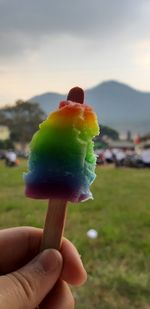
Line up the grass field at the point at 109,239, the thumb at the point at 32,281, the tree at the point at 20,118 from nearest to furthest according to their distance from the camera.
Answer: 1. the thumb at the point at 32,281
2. the grass field at the point at 109,239
3. the tree at the point at 20,118

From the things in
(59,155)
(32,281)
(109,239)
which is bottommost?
(109,239)

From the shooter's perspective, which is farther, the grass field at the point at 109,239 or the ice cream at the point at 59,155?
the grass field at the point at 109,239

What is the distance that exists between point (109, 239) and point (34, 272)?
3.42m

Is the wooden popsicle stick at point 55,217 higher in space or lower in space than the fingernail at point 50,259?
higher

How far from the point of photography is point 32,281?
1.13m

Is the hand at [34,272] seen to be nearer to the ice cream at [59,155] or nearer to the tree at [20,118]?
the ice cream at [59,155]

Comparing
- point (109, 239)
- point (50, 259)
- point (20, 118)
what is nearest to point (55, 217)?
point (50, 259)

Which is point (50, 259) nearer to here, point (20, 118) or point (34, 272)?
point (34, 272)

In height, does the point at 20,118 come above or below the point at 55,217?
below

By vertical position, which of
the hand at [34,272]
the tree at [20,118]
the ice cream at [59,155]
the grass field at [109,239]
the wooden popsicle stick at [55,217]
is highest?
the ice cream at [59,155]

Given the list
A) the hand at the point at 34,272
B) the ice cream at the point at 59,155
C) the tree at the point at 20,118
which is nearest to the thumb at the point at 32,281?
the hand at the point at 34,272

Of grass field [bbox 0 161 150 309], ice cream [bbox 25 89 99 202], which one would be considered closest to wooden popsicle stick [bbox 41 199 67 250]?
ice cream [bbox 25 89 99 202]

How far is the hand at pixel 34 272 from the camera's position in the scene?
1097 mm

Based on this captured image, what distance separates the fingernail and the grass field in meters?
1.90
